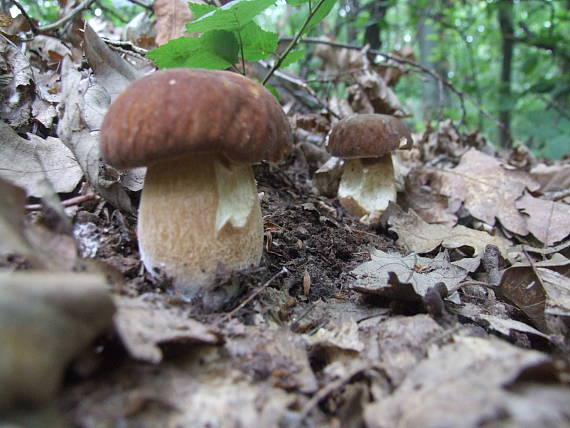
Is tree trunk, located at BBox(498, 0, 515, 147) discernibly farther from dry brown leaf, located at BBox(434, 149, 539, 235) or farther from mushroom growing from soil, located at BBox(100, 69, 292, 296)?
mushroom growing from soil, located at BBox(100, 69, 292, 296)

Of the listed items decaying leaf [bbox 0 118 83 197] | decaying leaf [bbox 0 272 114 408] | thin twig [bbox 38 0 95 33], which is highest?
thin twig [bbox 38 0 95 33]

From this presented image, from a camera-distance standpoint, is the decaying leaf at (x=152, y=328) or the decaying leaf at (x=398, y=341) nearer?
the decaying leaf at (x=152, y=328)

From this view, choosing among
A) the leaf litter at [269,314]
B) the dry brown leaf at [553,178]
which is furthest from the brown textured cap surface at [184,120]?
the dry brown leaf at [553,178]

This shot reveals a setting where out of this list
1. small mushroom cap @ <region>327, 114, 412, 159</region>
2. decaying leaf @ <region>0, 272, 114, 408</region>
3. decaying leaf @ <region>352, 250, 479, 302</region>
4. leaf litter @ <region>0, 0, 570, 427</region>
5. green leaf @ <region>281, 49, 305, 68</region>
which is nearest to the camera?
decaying leaf @ <region>0, 272, 114, 408</region>

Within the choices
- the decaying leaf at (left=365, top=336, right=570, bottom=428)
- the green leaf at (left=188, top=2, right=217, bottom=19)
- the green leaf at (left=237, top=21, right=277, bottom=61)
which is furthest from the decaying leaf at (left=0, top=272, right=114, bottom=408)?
the green leaf at (left=237, top=21, right=277, bottom=61)

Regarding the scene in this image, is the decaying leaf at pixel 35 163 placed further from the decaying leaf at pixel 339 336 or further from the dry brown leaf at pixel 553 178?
the dry brown leaf at pixel 553 178

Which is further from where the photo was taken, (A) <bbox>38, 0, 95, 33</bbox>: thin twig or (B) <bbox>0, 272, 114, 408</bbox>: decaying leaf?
(A) <bbox>38, 0, 95, 33</bbox>: thin twig

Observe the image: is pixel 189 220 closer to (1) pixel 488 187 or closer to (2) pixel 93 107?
(2) pixel 93 107

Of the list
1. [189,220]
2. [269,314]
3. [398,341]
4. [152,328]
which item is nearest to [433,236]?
[398,341]
